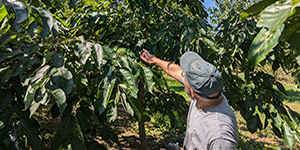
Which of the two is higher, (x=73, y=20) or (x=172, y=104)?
(x=73, y=20)

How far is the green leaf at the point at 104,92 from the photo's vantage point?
124cm

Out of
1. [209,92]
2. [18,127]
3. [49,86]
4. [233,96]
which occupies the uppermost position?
[49,86]

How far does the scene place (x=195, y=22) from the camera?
6.31 ft

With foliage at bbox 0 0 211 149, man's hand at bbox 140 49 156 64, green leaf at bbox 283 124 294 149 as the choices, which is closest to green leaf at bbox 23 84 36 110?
foliage at bbox 0 0 211 149

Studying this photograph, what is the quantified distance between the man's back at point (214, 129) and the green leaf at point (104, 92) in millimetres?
590

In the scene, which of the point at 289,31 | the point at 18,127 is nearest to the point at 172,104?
the point at 18,127

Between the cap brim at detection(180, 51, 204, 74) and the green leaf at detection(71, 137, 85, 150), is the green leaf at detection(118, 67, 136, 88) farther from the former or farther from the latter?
the green leaf at detection(71, 137, 85, 150)

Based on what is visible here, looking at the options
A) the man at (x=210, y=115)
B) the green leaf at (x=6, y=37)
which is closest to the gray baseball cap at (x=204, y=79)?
the man at (x=210, y=115)

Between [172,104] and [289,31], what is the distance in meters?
2.08

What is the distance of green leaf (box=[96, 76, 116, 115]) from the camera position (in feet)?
4.07

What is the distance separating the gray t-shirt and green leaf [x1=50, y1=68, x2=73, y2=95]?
31.3 inches

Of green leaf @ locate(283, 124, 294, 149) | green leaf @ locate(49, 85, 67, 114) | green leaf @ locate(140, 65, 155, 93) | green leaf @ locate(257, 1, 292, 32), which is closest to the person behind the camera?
green leaf @ locate(257, 1, 292, 32)

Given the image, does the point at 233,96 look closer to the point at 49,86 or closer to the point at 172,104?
the point at 172,104

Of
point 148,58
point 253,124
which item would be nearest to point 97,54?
point 148,58
